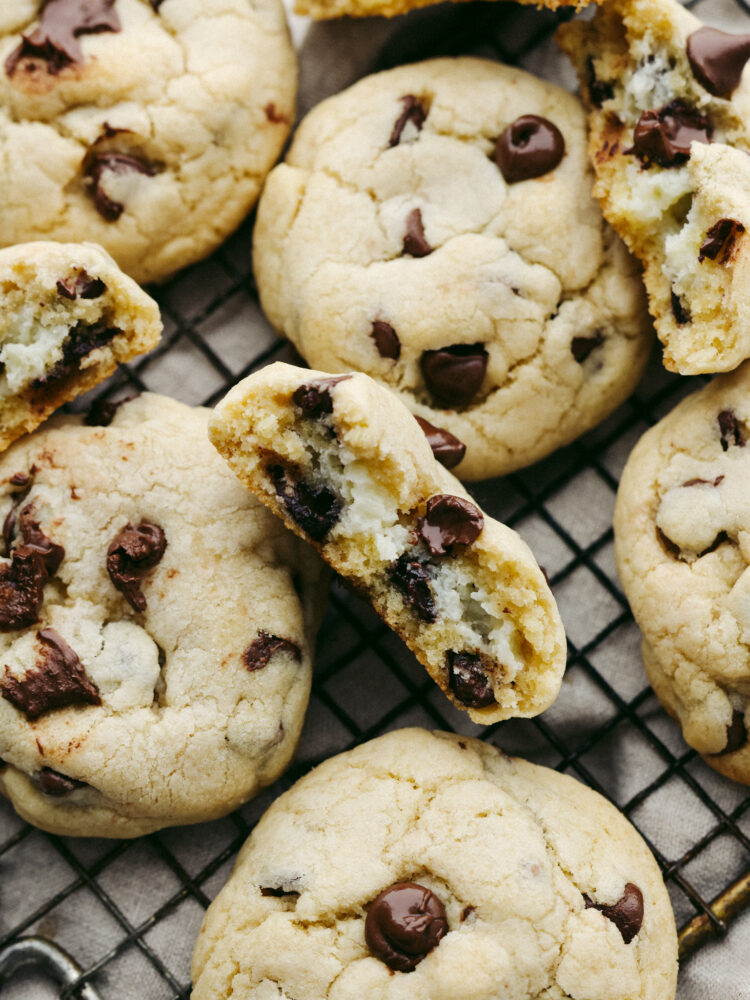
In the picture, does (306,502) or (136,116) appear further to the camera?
(136,116)

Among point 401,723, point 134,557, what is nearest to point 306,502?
point 134,557

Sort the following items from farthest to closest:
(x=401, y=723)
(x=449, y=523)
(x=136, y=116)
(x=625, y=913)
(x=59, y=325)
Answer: (x=401, y=723) → (x=136, y=116) → (x=59, y=325) → (x=625, y=913) → (x=449, y=523)

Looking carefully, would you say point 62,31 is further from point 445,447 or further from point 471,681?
point 471,681

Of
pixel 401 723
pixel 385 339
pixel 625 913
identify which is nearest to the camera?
pixel 625 913

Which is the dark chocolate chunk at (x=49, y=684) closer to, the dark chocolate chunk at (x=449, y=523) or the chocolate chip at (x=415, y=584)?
the chocolate chip at (x=415, y=584)

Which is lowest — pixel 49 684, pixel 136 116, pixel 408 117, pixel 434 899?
pixel 434 899

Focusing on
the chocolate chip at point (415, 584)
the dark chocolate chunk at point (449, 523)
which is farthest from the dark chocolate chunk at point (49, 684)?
the dark chocolate chunk at point (449, 523)
